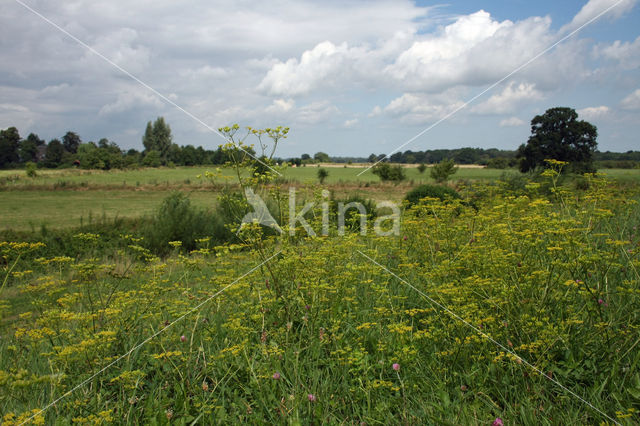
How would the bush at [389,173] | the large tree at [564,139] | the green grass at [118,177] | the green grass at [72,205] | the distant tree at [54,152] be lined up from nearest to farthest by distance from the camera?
the large tree at [564,139] → the green grass at [72,205] → the distant tree at [54,152] → the green grass at [118,177] → the bush at [389,173]

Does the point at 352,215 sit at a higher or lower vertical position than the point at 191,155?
lower

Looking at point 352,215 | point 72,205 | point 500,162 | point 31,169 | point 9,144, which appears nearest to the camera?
point 352,215

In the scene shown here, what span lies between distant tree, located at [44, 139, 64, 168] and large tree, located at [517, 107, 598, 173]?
86.0 feet

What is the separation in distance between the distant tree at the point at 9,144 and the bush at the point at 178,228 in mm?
9772

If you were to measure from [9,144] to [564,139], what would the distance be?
2325 centimetres

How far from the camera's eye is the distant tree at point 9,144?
17.5 m

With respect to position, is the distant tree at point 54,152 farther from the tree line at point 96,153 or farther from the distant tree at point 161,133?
the distant tree at point 161,133

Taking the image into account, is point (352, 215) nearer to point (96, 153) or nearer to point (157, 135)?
point (157, 135)

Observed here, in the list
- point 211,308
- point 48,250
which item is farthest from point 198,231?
point 211,308

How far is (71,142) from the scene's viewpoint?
2511 cm

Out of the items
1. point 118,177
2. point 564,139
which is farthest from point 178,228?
point 118,177

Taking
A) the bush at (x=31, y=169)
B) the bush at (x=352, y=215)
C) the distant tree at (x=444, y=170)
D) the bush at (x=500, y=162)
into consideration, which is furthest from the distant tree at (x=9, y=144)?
the distant tree at (x=444, y=170)

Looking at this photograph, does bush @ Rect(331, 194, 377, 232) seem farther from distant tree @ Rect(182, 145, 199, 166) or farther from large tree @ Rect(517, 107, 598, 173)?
distant tree @ Rect(182, 145, 199, 166)

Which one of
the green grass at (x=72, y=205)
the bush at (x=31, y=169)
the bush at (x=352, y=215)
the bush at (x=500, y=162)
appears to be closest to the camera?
the bush at (x=352, y=215)
